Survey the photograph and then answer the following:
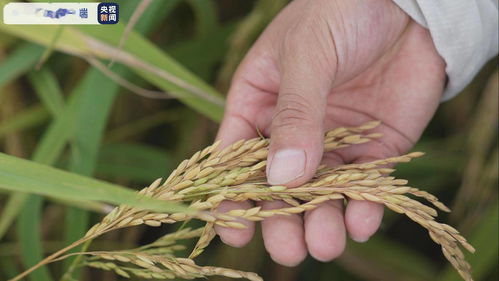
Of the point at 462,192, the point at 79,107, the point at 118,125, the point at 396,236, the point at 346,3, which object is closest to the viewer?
the point at 346,3

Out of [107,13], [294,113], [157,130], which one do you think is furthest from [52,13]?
[157,130]

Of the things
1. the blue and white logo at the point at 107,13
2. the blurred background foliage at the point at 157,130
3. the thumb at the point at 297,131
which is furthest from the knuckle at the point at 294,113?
the blue and white logo at the point at 107,13

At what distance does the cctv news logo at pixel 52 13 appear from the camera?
46.1 inches

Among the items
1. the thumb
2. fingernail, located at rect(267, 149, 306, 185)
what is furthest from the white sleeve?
fingernail, located at rect(267, 149, 306, 185)

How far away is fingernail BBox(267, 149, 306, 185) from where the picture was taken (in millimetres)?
897

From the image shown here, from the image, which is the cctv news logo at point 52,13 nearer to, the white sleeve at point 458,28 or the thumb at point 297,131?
the thumb at point 297,131

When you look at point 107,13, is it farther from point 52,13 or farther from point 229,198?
point 229,198

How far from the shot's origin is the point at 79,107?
50.6 inches

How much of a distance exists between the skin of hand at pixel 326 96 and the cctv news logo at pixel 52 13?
0.34m

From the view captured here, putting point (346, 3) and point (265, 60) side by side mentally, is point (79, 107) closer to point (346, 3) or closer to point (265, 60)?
point (265, 60)

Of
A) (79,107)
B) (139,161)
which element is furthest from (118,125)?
(79,107)

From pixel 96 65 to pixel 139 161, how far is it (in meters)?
0.43

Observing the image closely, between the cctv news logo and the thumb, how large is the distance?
450 mm

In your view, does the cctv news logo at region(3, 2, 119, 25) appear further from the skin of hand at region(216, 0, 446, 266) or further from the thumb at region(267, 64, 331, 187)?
the thumb at region(267, 64, 331, 187)
